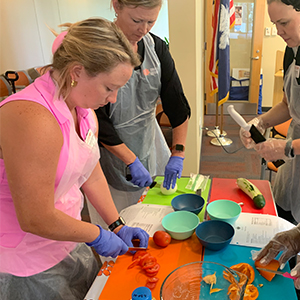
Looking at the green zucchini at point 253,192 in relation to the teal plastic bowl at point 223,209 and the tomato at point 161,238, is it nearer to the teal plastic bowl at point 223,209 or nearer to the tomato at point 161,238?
the teal plastic bowl at point 223,209

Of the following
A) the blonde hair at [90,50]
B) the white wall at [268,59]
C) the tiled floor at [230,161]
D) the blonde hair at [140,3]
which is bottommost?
the tiled floor at [230,161]

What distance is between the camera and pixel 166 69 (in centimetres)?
154

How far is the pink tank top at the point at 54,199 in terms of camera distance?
798 mm

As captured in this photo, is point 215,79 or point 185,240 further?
point 215,79

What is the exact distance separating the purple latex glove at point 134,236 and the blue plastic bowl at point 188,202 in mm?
217

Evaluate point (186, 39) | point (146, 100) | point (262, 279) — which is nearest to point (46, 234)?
point (262, 279)

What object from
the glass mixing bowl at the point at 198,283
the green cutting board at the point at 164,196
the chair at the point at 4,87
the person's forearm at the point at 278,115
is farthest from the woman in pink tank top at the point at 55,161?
the chair at the point at 4,87

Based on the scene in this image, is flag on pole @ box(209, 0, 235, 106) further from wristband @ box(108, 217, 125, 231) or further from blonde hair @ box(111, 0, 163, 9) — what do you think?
wristband @ box(108, 217, 125, 231)

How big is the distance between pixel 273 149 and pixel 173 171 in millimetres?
481

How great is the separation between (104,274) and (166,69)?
3.45 ft

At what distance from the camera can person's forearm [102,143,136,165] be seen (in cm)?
145

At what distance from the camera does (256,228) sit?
3.67 feet

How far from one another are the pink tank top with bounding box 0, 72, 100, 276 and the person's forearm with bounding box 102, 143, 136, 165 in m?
0.47

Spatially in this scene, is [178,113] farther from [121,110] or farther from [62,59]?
[62,59]
